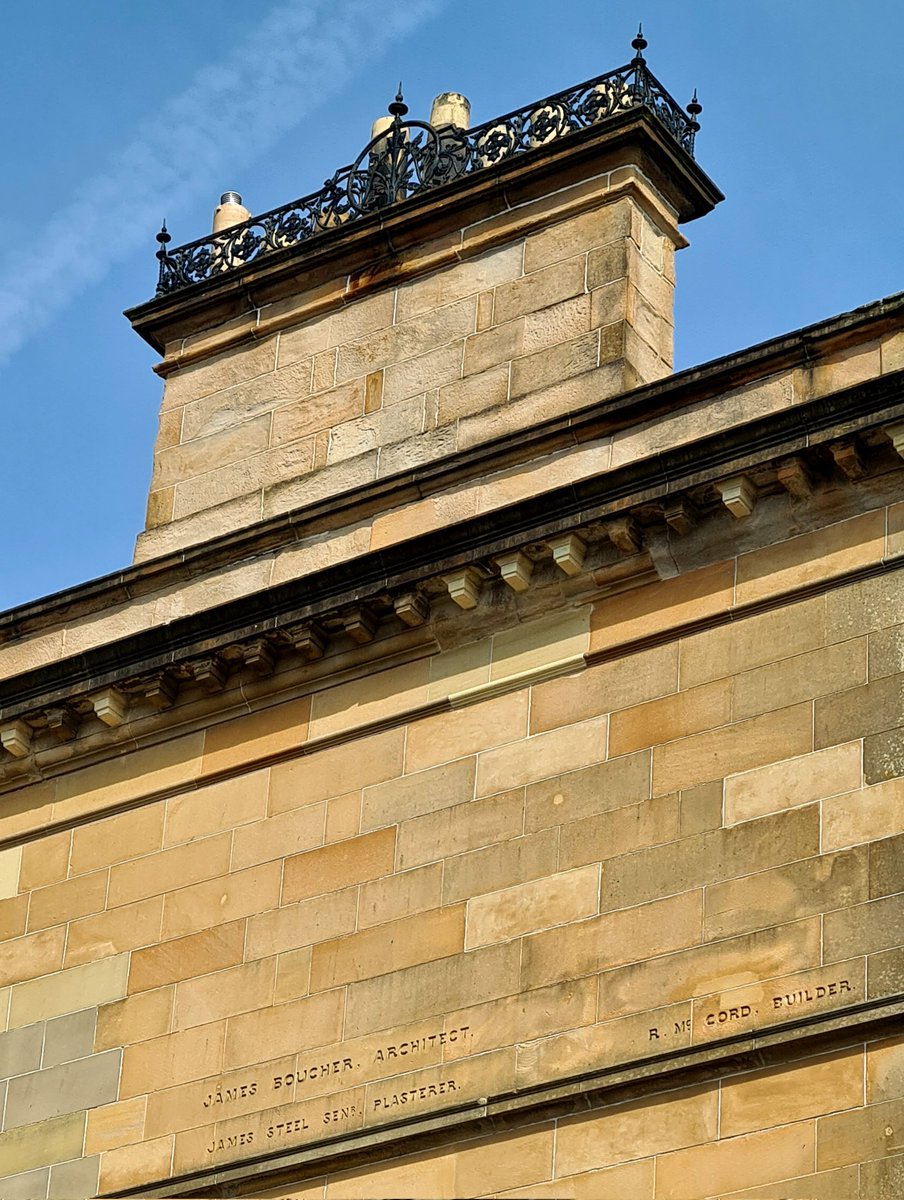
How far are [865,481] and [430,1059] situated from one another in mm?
4671

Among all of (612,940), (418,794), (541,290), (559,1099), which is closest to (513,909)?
(612,940)

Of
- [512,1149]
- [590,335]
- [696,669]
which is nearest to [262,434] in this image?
[590,335]

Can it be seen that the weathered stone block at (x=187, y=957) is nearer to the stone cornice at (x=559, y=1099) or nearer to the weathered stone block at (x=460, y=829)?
the weathered stone block at (x=460, y=829)

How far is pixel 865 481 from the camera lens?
2066 centimetres

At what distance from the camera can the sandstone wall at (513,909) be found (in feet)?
63.0

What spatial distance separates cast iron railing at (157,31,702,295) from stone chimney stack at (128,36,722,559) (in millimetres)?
21

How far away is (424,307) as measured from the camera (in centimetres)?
2522

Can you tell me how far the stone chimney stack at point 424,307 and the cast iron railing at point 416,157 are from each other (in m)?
0.02

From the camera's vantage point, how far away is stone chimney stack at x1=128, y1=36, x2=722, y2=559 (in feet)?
79.5

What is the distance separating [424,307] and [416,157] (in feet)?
5.61

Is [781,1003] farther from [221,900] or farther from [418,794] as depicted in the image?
[221,900]

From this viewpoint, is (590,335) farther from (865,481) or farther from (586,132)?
(865,481)

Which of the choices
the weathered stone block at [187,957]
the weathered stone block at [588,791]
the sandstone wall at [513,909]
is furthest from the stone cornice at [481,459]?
the weathered stone block at [187,957]

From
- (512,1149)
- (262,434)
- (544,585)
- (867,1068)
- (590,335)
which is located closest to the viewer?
(867,1068)
